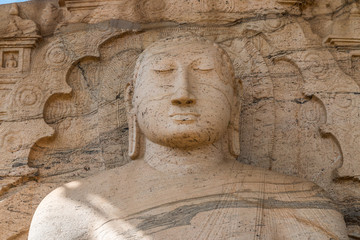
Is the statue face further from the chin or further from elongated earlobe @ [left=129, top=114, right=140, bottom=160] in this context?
elongated earlobe @ [left=129, top=114, right=140, bottom=160]

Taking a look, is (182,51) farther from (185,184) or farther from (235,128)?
(185,184)

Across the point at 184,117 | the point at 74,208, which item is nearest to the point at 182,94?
the point at 184,117

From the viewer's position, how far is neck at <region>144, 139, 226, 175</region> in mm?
4793

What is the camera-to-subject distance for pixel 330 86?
5637 mm

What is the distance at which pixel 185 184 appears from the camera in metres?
4.61

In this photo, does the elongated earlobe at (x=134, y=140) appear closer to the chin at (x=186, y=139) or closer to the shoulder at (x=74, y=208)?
Result: the shoulder at (x=74, y=208)

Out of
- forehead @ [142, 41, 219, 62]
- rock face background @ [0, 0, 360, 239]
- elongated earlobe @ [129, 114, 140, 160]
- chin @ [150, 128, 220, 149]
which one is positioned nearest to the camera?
chin @ [150, 128, 220, 149]

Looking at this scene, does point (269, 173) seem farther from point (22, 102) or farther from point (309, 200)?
point (22, 102)

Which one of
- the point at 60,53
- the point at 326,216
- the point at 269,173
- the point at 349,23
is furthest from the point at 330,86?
the point at 60,53

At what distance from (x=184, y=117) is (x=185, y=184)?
505mm

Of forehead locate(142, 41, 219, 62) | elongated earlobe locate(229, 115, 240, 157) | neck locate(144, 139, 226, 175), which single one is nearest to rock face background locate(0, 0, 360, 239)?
elongated earlobe locate(229, 115, 240, 157)

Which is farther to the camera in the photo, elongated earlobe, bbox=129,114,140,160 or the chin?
elongated earlobe, bbox=129,114,140,160

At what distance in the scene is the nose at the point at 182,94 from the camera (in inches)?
184

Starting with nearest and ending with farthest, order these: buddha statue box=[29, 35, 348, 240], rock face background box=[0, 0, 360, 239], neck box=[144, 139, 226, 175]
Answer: buddha statue box=[29, 35, 348, 240] → neck box=[144, 139, 226, 175] → rock face background box=[0, 0, 360, 239]
